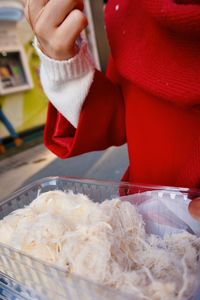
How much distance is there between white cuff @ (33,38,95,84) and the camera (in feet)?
1.25

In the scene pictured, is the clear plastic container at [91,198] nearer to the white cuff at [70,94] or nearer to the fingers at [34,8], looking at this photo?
the white cuff at [70,94]

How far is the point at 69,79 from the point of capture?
0.40 m

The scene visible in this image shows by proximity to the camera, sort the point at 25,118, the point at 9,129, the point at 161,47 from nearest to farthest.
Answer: the point at 161,47
the point at 9,129
the point at 25,118

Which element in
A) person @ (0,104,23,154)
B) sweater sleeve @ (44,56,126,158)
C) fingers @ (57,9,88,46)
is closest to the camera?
fingers @ (57,9,88,46)

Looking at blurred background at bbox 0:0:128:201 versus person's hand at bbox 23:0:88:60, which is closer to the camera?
person's hand at bbox 23:0:88:60

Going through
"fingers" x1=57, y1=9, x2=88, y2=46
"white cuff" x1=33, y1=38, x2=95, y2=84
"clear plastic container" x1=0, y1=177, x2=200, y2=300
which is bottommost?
"clear plastic container" x1=0, y1=177, x2=200, y2=300

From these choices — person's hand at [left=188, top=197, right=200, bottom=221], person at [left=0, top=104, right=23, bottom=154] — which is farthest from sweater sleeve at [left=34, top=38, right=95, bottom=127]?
person at [left=0, top=104, right=23, bottom=154]

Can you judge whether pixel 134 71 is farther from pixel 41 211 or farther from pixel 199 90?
pixel 41 211

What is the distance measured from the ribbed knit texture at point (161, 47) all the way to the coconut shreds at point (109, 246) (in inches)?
5.7

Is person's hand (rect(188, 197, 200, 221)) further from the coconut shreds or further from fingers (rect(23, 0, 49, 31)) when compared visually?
fingers (rect(23, 0, 49, 31))

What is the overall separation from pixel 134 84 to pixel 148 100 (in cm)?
4

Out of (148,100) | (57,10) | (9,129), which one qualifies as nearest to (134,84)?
(148,100)

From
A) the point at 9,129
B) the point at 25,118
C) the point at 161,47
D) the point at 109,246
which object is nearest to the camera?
the point at 109,246

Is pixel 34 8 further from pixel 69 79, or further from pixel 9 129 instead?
pixel 9 129
